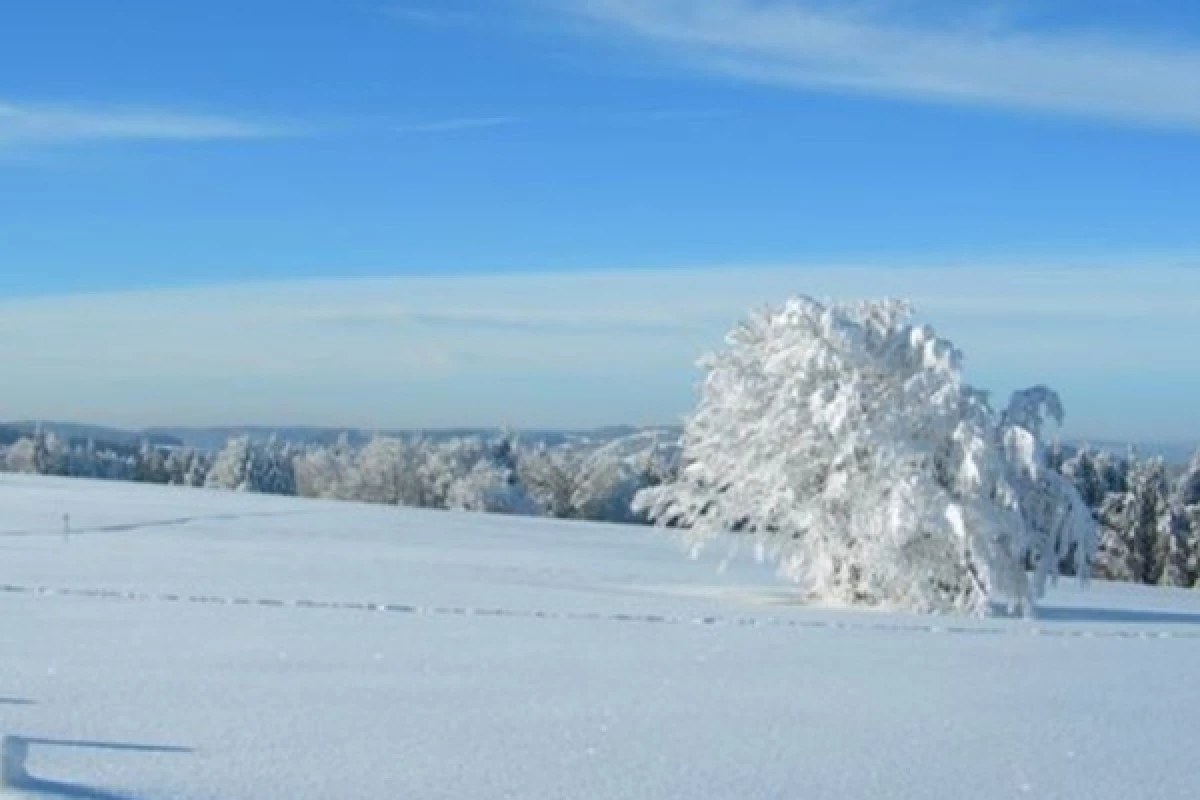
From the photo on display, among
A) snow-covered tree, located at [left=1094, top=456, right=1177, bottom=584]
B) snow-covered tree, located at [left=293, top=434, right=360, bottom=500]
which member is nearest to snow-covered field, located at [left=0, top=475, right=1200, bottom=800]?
snow-covered tree, located at [left=1094, top=456, right=1177, bottom=584]

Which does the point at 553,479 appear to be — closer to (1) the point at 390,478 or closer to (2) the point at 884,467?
(1) the point at 390,478

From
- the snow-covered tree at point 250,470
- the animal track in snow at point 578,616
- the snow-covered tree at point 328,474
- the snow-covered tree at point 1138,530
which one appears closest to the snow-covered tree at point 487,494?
the snow-covered tree at point 328,474

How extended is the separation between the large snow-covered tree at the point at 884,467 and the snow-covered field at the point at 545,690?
0.94 m

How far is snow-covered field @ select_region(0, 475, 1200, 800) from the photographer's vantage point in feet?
28.9

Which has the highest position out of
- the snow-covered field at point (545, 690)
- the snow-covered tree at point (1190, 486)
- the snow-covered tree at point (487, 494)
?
the snow-covered tree at point (1190, 486)

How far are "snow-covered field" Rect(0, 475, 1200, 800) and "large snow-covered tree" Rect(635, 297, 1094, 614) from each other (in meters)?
0.94

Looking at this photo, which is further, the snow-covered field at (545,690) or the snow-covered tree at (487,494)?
the snow-covered tree at (487,494)

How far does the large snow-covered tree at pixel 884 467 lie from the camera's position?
67.3 ft

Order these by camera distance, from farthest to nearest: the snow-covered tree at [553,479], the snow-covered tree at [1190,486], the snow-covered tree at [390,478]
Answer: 1. the snow-covered tree at [390,478]
2. the snow-covered tree at [553,479]
3. the snow-covered tree at [1190,486]

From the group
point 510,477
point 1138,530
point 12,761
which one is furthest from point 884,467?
point 510,477

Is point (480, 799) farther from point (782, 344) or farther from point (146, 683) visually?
point (782, 344)

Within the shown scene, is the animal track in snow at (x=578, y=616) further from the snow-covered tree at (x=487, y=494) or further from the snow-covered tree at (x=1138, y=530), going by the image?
the snow-covered tree at (x=487, y=494)

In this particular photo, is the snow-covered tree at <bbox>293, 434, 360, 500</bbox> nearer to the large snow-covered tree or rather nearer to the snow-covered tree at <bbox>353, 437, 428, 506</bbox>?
the snow-covered tree at <bbox>353, 437, 428, 506</bbox>

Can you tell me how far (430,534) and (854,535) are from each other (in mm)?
12793
